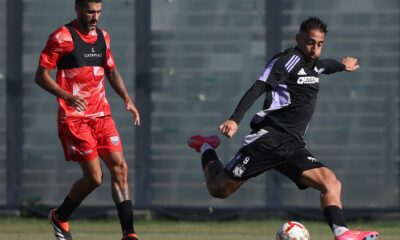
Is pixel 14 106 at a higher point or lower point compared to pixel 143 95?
lower

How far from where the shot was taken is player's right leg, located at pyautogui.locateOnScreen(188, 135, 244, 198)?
10.7m

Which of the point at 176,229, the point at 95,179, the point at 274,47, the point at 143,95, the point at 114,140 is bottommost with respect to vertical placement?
the point at 176,229

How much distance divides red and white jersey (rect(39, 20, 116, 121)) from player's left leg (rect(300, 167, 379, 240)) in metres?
2.10

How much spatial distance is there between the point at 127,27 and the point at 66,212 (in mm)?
5899

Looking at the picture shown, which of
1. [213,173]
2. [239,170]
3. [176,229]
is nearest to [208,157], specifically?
[213,173]

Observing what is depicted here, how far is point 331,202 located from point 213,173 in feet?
4.46

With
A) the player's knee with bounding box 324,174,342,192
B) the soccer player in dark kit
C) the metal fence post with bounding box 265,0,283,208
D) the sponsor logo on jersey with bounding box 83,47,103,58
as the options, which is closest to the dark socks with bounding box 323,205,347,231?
the soccer player in dark kit

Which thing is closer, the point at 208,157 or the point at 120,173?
the point at 120,173

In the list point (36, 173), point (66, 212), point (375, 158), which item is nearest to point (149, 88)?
point (36, 173)

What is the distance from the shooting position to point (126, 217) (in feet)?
35.1

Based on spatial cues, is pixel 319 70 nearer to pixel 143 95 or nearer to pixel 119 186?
pixel 119 186

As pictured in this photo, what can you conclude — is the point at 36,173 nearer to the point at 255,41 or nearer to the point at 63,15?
the point at 63,15

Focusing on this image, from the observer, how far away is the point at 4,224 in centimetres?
1512

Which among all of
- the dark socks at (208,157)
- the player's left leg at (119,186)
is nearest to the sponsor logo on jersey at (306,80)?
the dark socks at (208,157)
